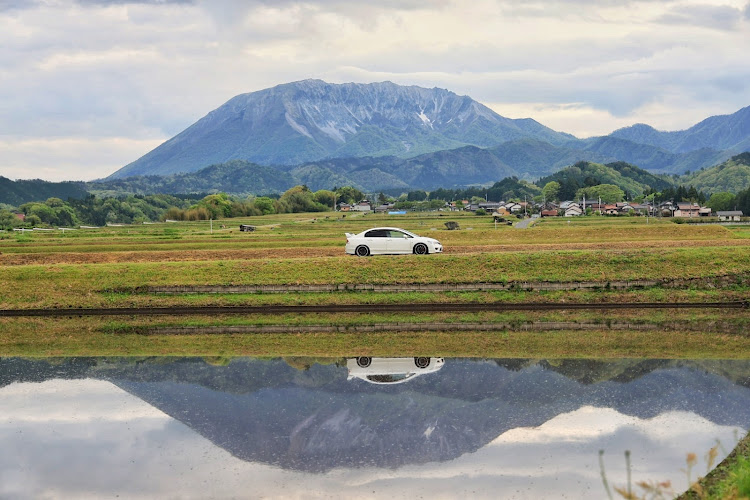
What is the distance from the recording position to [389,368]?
72.3 feet

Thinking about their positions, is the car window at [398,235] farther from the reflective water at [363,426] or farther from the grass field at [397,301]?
the reflective water at [363,426]

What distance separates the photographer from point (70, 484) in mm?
13836

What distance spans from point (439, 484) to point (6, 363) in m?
18.4

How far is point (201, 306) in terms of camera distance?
117 ft

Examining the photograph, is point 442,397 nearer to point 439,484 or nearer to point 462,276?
point 439,484

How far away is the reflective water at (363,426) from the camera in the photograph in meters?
13.6

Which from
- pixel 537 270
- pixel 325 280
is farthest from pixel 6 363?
pixel 537 270

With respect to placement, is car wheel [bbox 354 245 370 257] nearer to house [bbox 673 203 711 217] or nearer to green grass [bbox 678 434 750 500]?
green grass [bbox 678 434 750 500]

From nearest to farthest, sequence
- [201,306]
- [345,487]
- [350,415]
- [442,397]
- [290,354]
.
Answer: [345,487], [350,415], [442,397], [290,354], [201,306]

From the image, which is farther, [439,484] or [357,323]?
[357,323]

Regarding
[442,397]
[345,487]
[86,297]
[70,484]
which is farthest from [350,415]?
[86,297]

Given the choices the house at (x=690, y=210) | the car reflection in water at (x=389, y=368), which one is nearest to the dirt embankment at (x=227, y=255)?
the car reflection in water at (x=389, y=368)

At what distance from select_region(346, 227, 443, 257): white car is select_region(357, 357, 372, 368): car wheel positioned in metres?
18.6

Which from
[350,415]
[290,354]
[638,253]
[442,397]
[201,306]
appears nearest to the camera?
[350,415]
